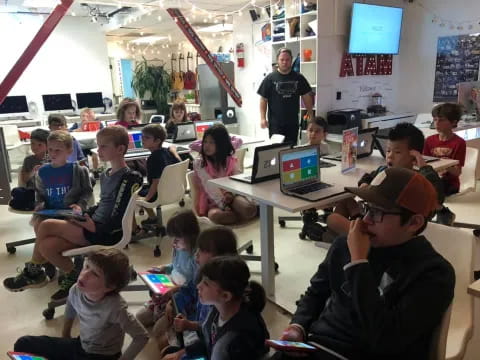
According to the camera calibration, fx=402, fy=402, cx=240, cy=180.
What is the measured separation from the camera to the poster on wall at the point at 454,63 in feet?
17.3

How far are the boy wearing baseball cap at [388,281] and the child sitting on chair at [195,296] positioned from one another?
0.47m

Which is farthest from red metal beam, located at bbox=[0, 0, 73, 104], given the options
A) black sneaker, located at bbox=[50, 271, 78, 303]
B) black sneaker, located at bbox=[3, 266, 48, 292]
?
black sneaker, located at bbox=[50, 271, 78, 303]

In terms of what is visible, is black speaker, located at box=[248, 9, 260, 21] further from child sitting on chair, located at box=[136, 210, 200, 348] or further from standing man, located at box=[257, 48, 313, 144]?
child sitting on chair, located at box=[136, 210, 200, 348]

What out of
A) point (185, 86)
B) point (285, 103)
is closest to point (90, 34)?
point (185, 86)

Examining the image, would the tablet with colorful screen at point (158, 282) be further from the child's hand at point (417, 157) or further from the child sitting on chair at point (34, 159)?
the child sitting on chair at point (34, 159)

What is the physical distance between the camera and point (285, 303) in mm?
2461

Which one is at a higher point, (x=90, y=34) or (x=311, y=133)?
(x=90, y=34)

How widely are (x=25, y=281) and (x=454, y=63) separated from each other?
564 centimetres

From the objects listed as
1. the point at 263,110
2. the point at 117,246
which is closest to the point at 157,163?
the point at 117,246

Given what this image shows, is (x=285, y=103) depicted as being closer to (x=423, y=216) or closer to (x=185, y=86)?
(x=423, y=216)

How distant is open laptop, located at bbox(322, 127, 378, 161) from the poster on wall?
122 inches

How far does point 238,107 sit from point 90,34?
381 centimetres

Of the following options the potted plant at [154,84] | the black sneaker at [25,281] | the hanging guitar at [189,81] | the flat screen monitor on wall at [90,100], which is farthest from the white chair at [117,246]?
the hanging guitar at [189,81]

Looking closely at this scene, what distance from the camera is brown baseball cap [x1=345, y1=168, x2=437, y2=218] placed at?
114cm
